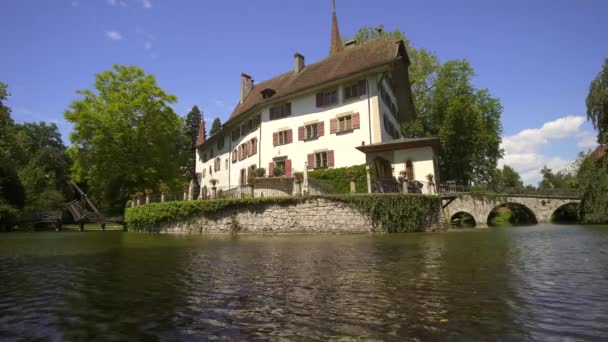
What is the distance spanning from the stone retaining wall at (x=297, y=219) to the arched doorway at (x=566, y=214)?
27437 millimetres

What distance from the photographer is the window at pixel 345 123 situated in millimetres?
24644

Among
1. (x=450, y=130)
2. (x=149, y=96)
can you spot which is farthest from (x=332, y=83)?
(x=149, y=96)

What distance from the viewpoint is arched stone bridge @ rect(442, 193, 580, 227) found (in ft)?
102

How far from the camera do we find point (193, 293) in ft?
16.6

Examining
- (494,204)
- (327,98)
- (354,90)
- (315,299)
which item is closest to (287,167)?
(327,98)

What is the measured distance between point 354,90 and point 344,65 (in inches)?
115

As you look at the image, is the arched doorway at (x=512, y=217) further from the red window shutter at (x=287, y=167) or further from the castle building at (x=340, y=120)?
the red window shutter at (x=287, y=167)

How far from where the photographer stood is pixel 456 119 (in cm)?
3250

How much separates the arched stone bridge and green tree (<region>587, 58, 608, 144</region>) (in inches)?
295

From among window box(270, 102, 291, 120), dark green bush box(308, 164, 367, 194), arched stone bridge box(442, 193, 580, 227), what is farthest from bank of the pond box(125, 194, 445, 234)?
arched stone bridge box(442, 193, 580, 227)

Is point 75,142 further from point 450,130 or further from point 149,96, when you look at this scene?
point 450,130

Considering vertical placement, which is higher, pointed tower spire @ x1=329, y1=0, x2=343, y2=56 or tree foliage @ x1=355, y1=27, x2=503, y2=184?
pointed tower spire @ x1=329, y1=0, x2=343, y2=56

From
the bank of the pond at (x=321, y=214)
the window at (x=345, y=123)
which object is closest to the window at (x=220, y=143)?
the window at (x=345, y=123)

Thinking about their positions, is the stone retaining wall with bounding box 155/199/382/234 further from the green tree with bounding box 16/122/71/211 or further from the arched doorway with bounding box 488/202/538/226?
the arched doorway with bounding box 488/202/538/226
